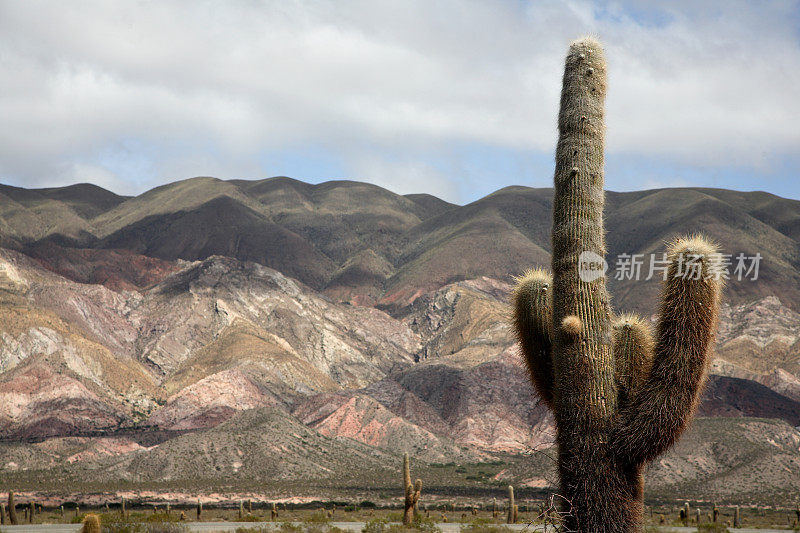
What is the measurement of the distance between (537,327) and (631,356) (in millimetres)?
1641

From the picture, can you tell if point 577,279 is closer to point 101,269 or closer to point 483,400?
point 483,400

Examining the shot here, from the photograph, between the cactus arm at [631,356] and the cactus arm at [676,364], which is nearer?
the cactus arm at [676,364]

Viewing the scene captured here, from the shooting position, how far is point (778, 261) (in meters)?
163

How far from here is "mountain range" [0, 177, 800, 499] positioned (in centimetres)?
7556

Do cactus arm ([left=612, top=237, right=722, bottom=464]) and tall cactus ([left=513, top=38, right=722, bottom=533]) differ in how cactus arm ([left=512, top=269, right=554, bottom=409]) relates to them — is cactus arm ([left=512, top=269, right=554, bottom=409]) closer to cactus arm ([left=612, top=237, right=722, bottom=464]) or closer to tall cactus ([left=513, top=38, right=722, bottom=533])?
tall cactus ([left=513, top=38, right=722, bottom=533])

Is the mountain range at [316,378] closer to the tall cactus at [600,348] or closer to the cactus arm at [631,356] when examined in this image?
the cactus arm at [631,356]

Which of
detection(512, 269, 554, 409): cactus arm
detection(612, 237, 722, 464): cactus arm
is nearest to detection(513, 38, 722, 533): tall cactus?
detection(612, 237, 722, 464): cactus arm

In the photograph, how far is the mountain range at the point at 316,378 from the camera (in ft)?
248

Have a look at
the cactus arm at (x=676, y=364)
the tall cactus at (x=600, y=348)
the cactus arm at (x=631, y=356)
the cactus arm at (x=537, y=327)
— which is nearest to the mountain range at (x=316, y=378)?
the cactus arm at (x=537, y=327)

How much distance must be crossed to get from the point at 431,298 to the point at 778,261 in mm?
69554

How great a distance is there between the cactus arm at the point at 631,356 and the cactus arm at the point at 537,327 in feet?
3.54

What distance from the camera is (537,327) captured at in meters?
12.4

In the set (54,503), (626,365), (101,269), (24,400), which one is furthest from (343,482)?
(101,269)

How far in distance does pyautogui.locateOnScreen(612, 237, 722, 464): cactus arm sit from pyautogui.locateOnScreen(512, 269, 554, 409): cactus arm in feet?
5.74
